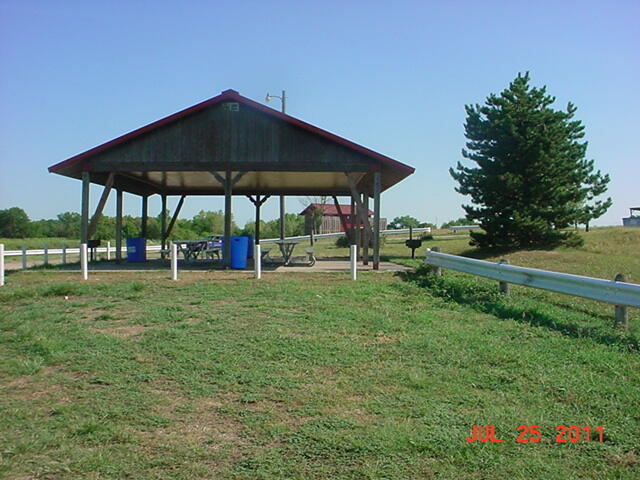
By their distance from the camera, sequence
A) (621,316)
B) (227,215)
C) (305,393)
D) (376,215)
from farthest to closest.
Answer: (376,215)
(227,215)
(621,316)
(305,393)

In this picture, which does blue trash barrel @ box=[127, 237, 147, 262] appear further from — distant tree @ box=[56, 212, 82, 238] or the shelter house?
distant tree @ box=[56, 212, 82, 238]

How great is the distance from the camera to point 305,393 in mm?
4469

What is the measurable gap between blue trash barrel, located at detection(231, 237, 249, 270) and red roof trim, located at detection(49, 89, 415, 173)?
3.89 meters

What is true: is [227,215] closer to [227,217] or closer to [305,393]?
[227,217]

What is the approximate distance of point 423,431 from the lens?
3.65 meters

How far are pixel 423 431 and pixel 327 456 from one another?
2.40 feet

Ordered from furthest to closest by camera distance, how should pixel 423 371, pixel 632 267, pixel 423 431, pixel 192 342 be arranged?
pixel 632 267, pixel 192 342, pixel 423 371, pixel 423 431

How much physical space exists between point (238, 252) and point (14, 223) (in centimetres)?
4855

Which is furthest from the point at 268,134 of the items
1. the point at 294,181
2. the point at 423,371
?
the point at 423,371

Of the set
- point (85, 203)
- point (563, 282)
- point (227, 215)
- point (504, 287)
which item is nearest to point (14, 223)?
point (85, 203)

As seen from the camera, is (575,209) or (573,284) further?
(575,209)

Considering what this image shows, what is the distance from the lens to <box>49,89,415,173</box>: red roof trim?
1533 cm

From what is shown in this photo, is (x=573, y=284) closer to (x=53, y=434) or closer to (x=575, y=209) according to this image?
(x=53, y=434)

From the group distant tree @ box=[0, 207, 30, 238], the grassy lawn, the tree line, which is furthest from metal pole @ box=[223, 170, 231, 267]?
distant tree @ box=[0, 207, 30, 238]
